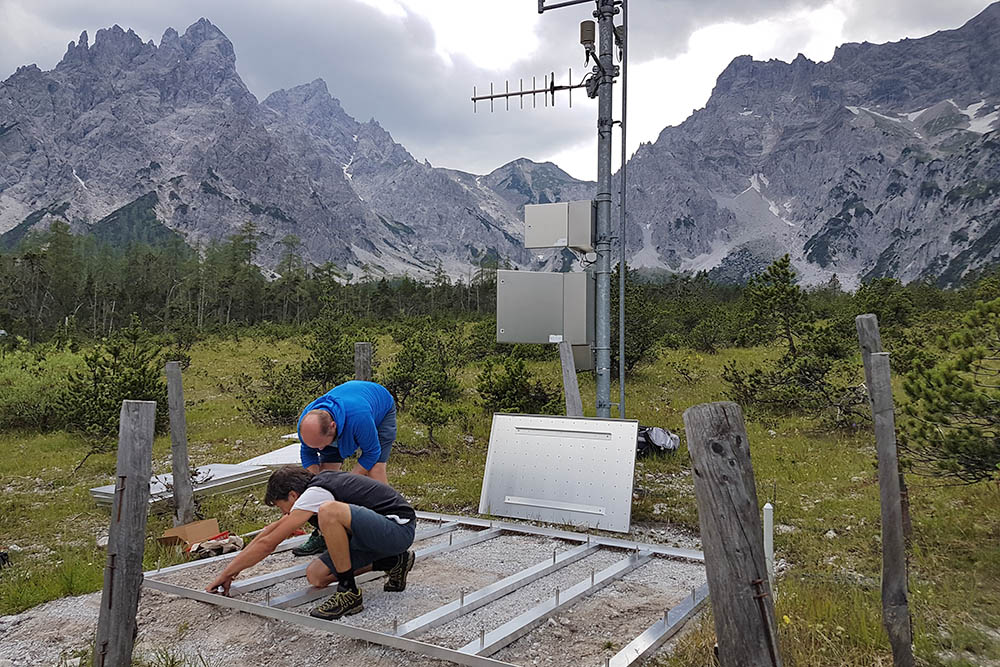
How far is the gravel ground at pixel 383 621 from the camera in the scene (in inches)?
154

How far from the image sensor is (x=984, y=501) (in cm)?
696

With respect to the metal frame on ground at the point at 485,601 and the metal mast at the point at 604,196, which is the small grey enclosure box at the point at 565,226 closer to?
the metal mast at the point at 604,196

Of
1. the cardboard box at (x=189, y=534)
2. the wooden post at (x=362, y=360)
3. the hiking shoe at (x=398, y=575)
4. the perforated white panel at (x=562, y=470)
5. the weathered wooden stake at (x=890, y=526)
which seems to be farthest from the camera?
the wooden post at (x=362, y=360)

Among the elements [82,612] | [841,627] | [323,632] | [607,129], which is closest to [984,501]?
[841,627]

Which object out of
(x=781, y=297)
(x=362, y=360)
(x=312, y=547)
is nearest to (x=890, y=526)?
(x=312, y=547)

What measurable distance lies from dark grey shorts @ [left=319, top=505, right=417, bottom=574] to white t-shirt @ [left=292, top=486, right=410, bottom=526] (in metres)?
0.19

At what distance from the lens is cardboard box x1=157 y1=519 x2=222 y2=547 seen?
601cm

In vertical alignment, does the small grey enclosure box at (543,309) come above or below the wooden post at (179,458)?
above

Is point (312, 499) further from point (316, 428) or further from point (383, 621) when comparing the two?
point (383, 621)

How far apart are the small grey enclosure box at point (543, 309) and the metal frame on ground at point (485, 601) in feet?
7.36

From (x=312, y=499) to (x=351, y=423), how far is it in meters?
1.23

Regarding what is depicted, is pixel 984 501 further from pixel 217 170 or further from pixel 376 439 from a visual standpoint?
pixel 217 170

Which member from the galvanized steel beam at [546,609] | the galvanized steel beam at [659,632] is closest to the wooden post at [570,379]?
the galvanized steel beam at [546,609]

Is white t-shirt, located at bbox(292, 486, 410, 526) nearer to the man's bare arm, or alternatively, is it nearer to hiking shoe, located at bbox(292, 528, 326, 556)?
the man's bare arm
